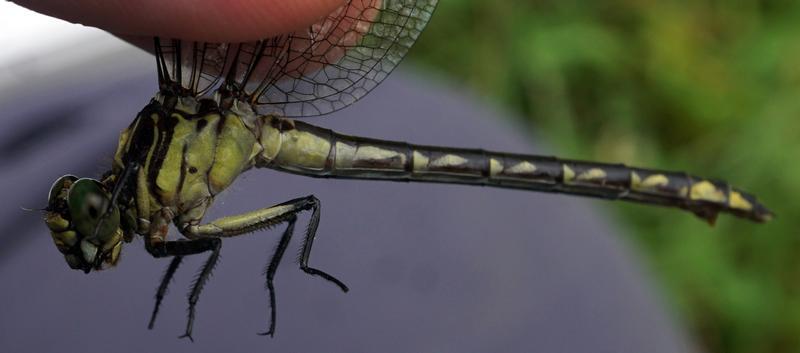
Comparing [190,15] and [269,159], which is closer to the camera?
[190,15]

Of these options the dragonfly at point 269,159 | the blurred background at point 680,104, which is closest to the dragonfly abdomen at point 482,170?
the dragonfly at point 269,159

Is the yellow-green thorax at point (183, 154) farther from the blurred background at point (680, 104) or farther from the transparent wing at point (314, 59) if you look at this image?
the blurred background at point (680, 104)

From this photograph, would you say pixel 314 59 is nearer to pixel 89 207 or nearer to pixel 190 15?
pixel 190 15

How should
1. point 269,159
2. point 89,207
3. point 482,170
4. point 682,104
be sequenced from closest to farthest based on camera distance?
point 89,207 → point 269,159 → point 482,170 → point 682,104

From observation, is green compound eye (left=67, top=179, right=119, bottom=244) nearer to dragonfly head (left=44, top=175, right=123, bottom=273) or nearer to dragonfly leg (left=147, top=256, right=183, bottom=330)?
dragonfly head (left=44, top=175, right=123, bottom=273)

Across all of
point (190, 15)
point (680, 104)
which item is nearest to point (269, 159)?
point (190, 15)

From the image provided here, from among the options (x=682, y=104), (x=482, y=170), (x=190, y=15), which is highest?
(x=682, y=104)

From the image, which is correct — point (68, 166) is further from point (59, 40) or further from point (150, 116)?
point (59, 40)

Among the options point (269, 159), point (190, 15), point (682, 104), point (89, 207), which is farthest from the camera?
point (682, 104)

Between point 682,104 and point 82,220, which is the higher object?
point 682,104
